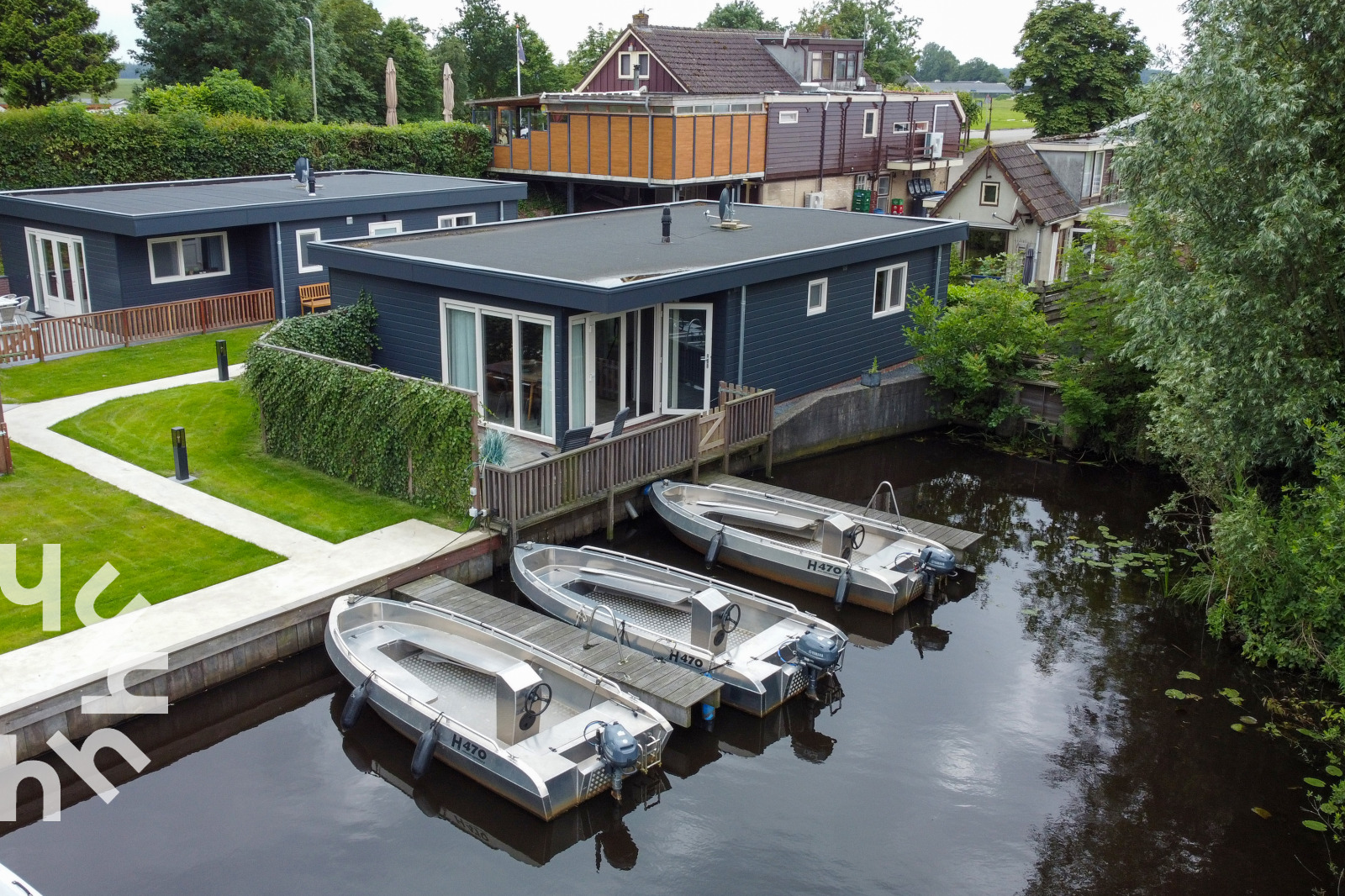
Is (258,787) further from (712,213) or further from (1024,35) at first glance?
(1024,35)

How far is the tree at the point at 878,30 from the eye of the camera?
75.5 m

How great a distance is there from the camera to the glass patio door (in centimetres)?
1866

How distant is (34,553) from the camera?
13.0 meters

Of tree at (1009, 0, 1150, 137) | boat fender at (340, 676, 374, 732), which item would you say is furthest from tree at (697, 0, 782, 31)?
boat fender at (340, 676, 374, 732)

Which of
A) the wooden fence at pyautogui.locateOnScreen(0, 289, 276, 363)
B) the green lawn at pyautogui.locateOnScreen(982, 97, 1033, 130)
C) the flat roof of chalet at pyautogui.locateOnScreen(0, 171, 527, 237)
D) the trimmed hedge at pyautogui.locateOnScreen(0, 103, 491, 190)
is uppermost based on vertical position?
the green lawn at pyautogui.locateOnScreen(982, 97, 1033, 130)

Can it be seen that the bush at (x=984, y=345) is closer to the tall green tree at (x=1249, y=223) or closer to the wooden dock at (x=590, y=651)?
the tall green tree at (x=1249, y=223)

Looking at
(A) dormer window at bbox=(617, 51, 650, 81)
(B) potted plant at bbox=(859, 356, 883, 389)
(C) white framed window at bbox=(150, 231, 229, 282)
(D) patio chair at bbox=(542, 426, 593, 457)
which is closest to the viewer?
(D) patio chair at bbox=(542, 426, 593, 457)

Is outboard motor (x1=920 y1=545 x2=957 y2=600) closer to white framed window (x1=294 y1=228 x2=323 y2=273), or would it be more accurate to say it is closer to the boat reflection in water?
the boat reflection in water

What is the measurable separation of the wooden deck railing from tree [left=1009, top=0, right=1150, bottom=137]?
126 feet

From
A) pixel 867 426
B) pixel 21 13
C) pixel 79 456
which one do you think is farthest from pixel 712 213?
pixel 21 13

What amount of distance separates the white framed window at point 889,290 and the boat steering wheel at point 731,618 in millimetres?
11000

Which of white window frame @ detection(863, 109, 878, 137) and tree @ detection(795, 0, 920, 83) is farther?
tree @ detection(795, 0, 920, 83)

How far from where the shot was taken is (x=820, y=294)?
68.2 ft

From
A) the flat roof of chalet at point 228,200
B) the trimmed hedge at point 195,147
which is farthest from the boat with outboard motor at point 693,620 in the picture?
the trimmed hedge at point 195,147
